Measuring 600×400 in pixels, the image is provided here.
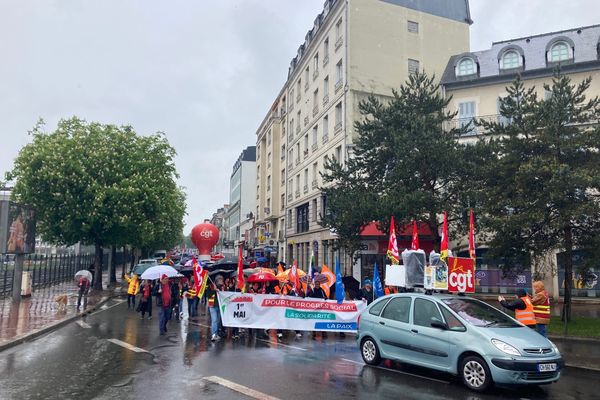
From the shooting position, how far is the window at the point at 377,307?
1002 centimetres

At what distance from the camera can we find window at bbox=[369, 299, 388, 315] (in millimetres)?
10017

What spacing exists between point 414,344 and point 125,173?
24.1 m

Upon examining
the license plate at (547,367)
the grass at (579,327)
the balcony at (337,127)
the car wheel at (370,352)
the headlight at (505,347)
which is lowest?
the grass at (579,327)

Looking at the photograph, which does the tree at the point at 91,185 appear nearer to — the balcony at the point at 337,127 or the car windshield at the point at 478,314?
the balcony at the point at 337,127

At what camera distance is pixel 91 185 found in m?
27.2

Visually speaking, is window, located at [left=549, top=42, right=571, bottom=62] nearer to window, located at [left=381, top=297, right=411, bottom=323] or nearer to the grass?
the grass

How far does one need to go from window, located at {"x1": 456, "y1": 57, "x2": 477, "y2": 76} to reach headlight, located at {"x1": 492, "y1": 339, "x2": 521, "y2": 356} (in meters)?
27.3

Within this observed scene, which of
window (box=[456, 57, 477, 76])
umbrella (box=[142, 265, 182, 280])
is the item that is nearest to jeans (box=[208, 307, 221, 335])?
umbrella (box=[142, 265, 182, 280])

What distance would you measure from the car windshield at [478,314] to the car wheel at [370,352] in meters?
1.77

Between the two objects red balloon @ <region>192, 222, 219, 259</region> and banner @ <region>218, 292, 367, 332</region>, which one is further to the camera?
red balloon @ <region>192, 222, 219, 259</region>

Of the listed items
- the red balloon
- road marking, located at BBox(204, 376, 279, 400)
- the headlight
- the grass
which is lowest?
the grass

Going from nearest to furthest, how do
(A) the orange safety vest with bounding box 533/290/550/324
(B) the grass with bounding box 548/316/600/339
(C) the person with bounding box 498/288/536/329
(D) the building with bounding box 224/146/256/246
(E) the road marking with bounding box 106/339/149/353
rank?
1. (C) the person with bounding box 498/288/536/329
2. (A) the orange safety vest with bounding box 533/290/550/324
3. (E) the road marking with bounding box 106/339/149/353
4. (B) the grass with bounding box 548/316/600/339
5. (D) the building with bounding box 224/146/256/246

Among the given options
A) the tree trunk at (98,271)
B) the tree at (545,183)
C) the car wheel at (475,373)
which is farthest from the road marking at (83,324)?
the tree trunk at (98,271)

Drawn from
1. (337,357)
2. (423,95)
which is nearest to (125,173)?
(423,95)
